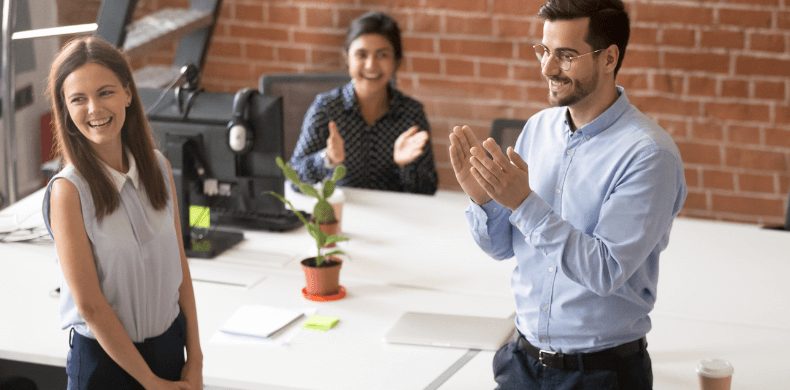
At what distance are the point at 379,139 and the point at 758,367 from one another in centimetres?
166

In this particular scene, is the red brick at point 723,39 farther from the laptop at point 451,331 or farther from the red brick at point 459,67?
the laptop at point 451,331

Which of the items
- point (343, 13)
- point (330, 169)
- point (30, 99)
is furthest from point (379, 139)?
point (30, 99)

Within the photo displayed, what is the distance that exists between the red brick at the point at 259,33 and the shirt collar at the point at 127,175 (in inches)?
97.3

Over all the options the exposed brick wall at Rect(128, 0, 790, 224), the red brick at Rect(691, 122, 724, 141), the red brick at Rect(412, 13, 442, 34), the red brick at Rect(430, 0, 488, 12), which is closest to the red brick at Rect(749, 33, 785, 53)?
the exposed brick wall at Rect(128, 0, 790, 224)

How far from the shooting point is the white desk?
67.5 inches

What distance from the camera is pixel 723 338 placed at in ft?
6.17

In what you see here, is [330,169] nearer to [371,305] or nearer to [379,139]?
[379,139]

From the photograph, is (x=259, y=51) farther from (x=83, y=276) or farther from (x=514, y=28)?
(x=83, y=276)

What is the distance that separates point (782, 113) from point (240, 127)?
94.4 inches

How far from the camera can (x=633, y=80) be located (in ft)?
11.8

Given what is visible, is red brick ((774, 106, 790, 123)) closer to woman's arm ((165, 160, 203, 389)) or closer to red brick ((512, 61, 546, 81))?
red brick ((512, 61, 546, 81))

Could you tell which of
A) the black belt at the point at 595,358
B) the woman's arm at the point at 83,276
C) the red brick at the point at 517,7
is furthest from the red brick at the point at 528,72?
the woman's arm at the point at 83,276

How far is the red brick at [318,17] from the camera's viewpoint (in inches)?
155

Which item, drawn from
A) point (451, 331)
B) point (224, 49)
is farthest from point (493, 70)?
point (451, 331)
